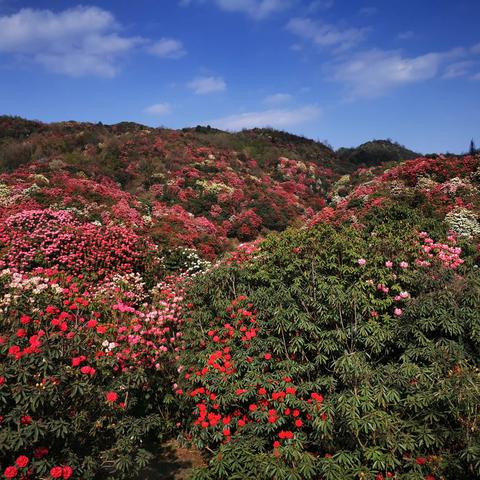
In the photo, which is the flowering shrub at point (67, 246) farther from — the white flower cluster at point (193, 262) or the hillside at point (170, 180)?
the hillside at point (170, 180)

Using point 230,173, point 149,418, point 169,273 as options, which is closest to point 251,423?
point 149,418

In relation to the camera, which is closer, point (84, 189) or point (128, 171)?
point (84, 189)

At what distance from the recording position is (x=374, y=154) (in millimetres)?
57594

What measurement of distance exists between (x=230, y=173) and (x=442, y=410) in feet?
87.0

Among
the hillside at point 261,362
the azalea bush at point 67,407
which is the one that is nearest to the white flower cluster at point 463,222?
the hillside at point 261,362

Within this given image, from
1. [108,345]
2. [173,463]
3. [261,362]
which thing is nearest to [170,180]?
[108,345]

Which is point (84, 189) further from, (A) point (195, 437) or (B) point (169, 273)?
(A) point (195, 437)

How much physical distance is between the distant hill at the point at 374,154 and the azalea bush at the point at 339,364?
146ft

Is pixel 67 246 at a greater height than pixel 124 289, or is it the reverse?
pixel 67 246

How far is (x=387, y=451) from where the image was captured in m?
4.16

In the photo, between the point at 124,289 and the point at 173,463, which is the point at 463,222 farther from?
the point at 173,463

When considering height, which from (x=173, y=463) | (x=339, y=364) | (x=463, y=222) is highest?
(x=463, y=222)

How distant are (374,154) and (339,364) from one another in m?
58.0

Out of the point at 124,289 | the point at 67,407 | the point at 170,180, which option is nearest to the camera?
the point at 67,407
